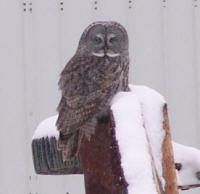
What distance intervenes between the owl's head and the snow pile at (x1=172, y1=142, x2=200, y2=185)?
102 centimetres

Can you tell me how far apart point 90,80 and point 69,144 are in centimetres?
55

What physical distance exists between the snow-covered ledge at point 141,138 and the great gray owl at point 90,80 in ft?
1.04

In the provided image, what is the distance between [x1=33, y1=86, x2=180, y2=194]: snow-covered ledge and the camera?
1.60m

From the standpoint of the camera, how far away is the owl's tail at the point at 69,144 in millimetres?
2580

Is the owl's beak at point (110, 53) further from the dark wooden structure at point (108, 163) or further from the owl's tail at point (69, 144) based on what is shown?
the dark wooden structure at point (108, 163)

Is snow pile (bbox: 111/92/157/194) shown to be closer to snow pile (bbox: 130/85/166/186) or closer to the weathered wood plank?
snow pile (bbox: 130/85/166/186)

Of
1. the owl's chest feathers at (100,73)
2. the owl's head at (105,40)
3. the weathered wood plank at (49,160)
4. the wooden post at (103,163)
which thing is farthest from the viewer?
the owl's head at (105,40)

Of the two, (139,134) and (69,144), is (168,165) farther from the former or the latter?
(69,144)

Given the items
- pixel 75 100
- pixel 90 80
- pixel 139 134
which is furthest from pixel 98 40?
pixel 139 134

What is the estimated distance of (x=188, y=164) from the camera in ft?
8.43

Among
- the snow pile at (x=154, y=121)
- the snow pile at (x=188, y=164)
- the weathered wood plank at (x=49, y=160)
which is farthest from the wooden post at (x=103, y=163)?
the snow pile at (x=188, y=164)

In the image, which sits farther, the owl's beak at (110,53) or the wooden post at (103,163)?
the owl's beak at (110,53)

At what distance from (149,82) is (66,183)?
84 cm

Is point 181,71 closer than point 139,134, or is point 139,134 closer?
point 139,134
